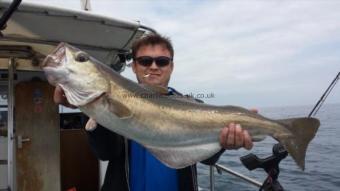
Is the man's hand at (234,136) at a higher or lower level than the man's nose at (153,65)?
lower

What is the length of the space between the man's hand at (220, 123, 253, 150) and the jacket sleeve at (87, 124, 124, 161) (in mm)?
810

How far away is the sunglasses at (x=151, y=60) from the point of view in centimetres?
343

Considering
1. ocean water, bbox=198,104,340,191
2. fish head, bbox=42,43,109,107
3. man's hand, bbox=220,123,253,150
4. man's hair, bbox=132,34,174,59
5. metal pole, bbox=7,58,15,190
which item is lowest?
ocean water, bbox=198,104,340,191

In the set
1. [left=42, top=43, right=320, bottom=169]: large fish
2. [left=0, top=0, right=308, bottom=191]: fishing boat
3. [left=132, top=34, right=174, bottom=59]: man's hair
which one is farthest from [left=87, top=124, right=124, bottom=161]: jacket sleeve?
[left=0, top=0, right=308, bottom=191]: fishing boat

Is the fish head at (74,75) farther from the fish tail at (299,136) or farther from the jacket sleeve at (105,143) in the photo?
the fish tail at (299,136)

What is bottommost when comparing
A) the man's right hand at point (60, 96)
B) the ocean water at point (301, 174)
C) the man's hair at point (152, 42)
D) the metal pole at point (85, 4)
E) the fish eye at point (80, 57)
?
the ocean water at point (301, 174)

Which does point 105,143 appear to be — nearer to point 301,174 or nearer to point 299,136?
point 299,136

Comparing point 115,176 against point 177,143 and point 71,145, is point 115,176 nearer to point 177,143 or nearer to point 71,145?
point 177,143

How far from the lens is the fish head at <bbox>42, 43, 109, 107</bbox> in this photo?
274cm

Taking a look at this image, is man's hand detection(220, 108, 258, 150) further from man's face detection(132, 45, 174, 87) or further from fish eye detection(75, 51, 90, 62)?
→ fish eye detection(75, 51, 90, 62)

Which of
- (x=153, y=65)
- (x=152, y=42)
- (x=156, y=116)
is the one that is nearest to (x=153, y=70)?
(x=153, y=65)

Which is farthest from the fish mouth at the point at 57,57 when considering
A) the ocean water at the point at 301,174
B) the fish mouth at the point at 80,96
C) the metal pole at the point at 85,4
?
the ocean water at the point at 301,174

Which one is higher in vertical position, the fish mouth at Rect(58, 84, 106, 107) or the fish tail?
the fish mouth at Rect(58, 84, 106, 107)

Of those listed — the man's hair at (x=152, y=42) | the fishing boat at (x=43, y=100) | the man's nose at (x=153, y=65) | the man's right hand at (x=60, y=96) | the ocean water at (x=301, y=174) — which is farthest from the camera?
the ocean water at (x=301, y=174)
